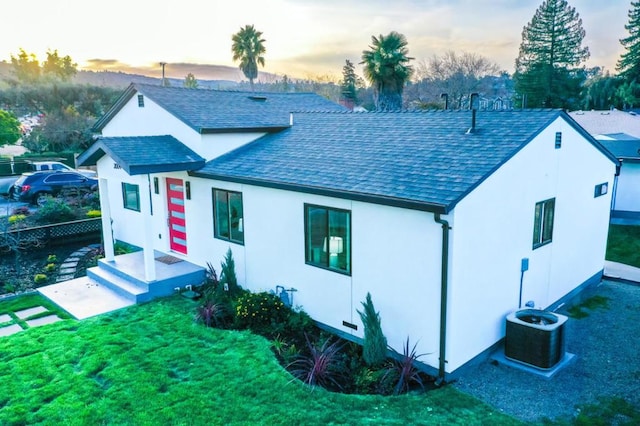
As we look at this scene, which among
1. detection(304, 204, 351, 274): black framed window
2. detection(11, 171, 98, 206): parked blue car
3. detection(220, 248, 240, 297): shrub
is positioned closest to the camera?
detection(304, 204, 351, 274): black framed window

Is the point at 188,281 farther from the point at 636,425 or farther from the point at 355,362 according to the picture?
the point at 636,425

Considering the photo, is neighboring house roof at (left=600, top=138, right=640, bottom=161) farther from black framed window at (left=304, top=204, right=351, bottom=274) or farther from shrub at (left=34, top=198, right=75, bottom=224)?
shrub at (left=34, top=198, right=75, bottom=224)

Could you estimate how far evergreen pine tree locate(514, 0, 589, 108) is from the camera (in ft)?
149

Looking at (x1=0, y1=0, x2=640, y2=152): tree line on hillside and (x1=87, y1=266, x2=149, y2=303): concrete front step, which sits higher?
(x1=0, y1=0, x2=640, y2=152): tree line on hillside

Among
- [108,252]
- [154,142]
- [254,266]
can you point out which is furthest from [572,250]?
[108,252]

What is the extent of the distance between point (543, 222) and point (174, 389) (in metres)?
7.58

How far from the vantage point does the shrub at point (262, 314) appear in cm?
903

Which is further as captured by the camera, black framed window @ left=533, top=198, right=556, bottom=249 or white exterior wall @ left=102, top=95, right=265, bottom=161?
white exterior wall @ left=102, top=95, right=265, bottom=161

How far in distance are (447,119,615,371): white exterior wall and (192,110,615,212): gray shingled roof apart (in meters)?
0.33

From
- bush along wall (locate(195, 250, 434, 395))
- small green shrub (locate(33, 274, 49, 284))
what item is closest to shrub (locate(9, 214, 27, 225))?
small green shrub (locate(33, 274, 49, 284))

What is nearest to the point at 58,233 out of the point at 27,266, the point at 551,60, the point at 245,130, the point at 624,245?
the point at 27,266

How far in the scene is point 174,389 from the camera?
684cm

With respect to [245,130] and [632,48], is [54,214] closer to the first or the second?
[245,130]

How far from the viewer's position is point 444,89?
1865 inches
